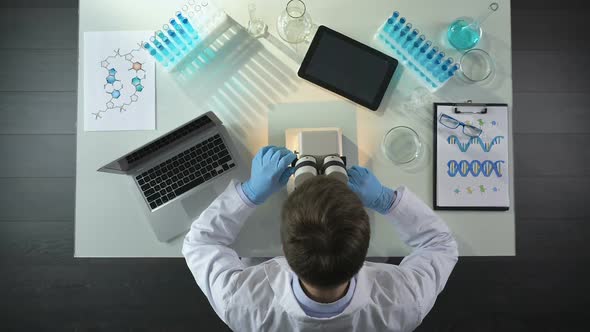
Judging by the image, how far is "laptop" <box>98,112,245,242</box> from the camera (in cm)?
111

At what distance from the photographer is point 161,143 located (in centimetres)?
111

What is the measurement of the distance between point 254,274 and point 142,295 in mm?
1050

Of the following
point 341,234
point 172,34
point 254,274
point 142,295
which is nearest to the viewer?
point 341,234

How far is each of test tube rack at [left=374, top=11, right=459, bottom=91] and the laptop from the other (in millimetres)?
540

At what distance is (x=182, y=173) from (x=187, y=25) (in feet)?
1.38

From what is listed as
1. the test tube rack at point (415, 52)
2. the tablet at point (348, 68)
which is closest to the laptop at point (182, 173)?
the tablet at point (348, 68)

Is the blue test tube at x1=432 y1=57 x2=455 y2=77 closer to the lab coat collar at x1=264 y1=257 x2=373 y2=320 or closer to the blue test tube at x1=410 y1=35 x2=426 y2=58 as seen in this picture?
the blue test tube at x1=410 y1=35 x2=426 y2=58

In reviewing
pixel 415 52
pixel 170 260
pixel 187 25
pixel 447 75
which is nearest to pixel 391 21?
pixel 415 52

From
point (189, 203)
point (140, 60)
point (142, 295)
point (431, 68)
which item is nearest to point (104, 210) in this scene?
point (189, 203)

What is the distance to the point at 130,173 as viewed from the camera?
112cm

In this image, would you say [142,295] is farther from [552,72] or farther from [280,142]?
[552,72]

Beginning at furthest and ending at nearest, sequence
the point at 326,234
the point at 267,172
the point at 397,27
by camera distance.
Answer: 1. the point at 397,27
2. the point at 267,172
3. the point at 326,234

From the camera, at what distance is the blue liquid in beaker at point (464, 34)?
112 centimetres

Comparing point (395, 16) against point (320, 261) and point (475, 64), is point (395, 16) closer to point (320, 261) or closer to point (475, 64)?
point (475, 64)
